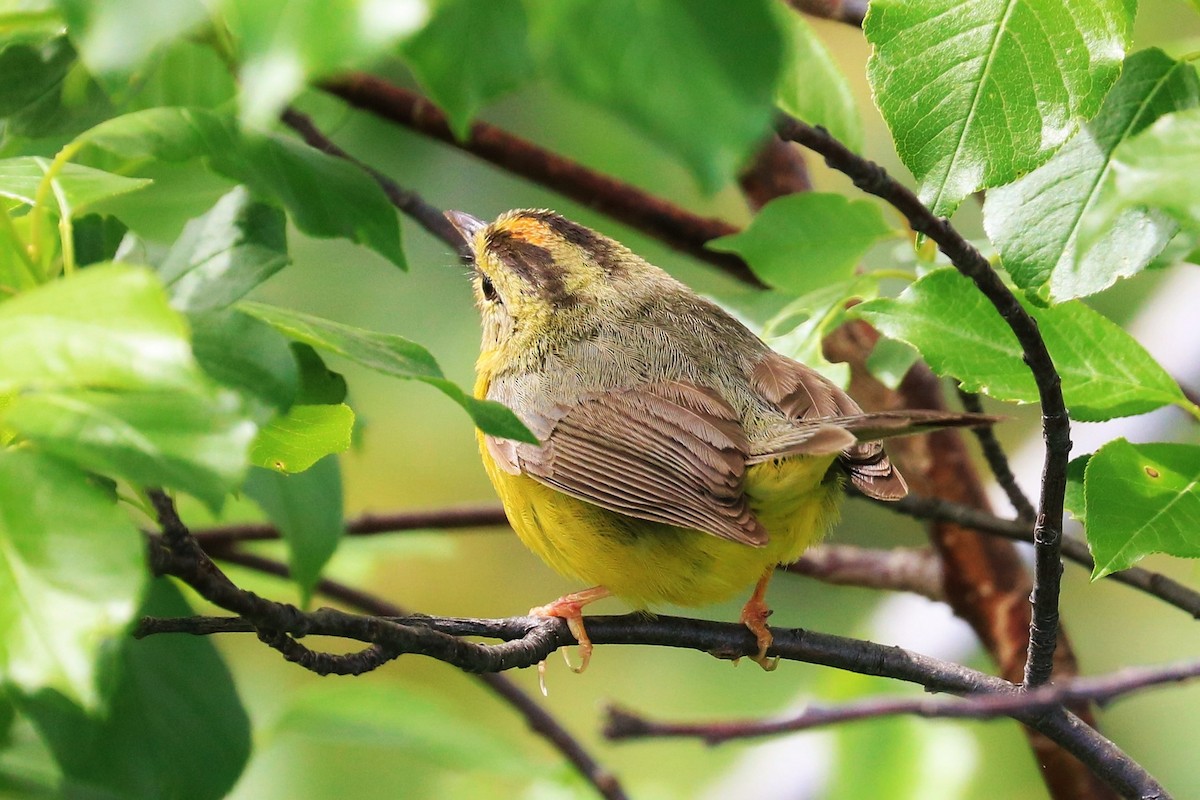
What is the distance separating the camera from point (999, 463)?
2674 mm

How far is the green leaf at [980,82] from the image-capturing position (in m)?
1.80

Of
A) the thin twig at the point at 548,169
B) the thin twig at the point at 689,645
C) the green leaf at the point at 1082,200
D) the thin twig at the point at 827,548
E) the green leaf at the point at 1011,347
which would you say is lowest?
the thin twig at the point at 827,548

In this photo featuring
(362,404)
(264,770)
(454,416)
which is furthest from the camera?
(454,416)

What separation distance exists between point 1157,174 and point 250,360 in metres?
0.92

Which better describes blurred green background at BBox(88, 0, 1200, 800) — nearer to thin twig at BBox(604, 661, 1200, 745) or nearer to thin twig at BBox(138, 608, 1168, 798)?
thin twig at BBox(138, 608, 1168, 798)

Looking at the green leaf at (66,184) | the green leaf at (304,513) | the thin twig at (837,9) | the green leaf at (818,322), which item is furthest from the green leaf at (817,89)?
the green leaf at (66,184)

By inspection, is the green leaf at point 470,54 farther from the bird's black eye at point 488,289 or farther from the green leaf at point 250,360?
the bird's black eye at point 488,289

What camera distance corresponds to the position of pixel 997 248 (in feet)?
6.45

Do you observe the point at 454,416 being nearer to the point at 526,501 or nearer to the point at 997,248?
the point at 526,501

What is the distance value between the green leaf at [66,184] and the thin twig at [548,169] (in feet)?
6.55

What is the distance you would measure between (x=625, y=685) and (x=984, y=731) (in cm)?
215

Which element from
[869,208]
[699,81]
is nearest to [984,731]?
[869,208]

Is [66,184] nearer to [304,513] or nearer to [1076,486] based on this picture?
[304,513]

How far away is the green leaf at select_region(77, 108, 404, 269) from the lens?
158cm
